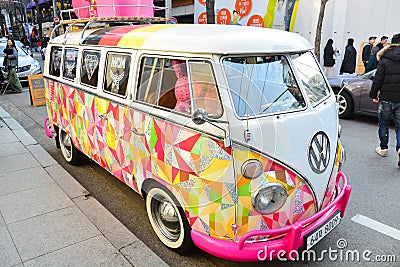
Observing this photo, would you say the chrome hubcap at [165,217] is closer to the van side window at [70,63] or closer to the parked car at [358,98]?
the van side window at [70,63]

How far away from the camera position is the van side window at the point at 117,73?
358 cm

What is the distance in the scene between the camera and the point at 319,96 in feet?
10.9

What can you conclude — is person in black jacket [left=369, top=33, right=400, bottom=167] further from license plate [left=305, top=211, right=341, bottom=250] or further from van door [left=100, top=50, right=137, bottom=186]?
van door [left=100, top=50, right=137, bottom=186]

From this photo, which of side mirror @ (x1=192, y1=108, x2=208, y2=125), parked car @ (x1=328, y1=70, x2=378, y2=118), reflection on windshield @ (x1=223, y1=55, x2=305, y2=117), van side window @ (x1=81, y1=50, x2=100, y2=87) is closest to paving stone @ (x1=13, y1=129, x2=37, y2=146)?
van side window @ (x1=81, y1=50, x2=100, y2=87)

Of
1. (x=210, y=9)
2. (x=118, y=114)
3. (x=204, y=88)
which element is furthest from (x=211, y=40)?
(x=210, y=9)

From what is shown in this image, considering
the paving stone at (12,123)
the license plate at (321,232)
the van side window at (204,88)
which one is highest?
the van side window at (204,88)

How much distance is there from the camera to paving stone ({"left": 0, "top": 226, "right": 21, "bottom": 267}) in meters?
3.07

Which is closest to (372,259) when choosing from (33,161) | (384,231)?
(384,231)

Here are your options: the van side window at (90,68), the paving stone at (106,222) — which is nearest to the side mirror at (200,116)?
the paving stone at (106,222)

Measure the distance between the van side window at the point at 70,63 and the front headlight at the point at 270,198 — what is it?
132 inches

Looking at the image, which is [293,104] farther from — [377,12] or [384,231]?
[377,12]

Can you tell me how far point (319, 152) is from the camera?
9.62 ft

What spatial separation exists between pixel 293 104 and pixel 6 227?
3262mm

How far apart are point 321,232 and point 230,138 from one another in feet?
3.91
